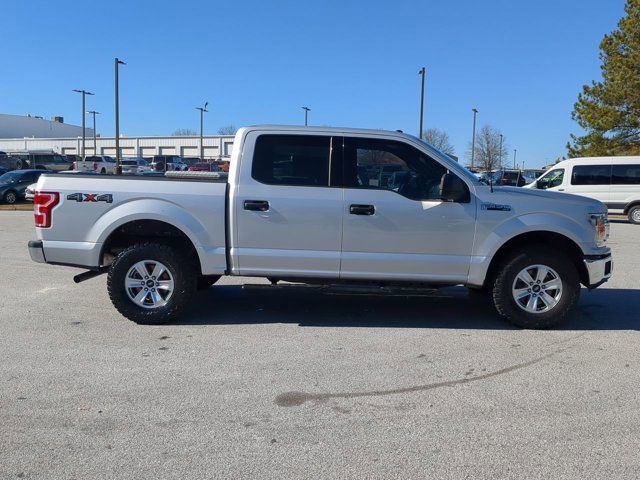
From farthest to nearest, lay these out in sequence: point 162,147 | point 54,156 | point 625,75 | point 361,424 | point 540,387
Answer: point 162,147 → point 54,156 → point 625,75 → point 540,387 → point 361,424

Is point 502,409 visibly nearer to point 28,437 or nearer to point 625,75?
point 28,437

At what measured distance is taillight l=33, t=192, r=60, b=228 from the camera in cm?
583

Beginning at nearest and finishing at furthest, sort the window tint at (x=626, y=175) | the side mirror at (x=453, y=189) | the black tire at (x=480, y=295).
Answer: the side mirror at (x=453, y=189) < the black tire at (x=480, y=295) < the window tint at (x=626, y=175)

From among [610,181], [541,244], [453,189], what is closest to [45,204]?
[453,189]

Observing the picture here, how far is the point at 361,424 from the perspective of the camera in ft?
12.1

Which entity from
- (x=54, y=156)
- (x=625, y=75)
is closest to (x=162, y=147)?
(x=54, y=156)

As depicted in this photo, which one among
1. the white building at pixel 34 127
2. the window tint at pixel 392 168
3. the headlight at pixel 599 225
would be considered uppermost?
the white building at pixel 34 127

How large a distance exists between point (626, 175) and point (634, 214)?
1.39 m

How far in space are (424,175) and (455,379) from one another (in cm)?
224

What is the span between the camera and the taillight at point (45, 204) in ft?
19.1

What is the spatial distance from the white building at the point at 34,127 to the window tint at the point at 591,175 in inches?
4656

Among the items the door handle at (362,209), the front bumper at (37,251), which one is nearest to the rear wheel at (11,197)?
Answer: the front bumper at (37,251)

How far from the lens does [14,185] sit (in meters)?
24.7

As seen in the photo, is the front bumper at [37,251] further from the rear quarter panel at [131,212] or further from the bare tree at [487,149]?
the bare tree at [487,149]
